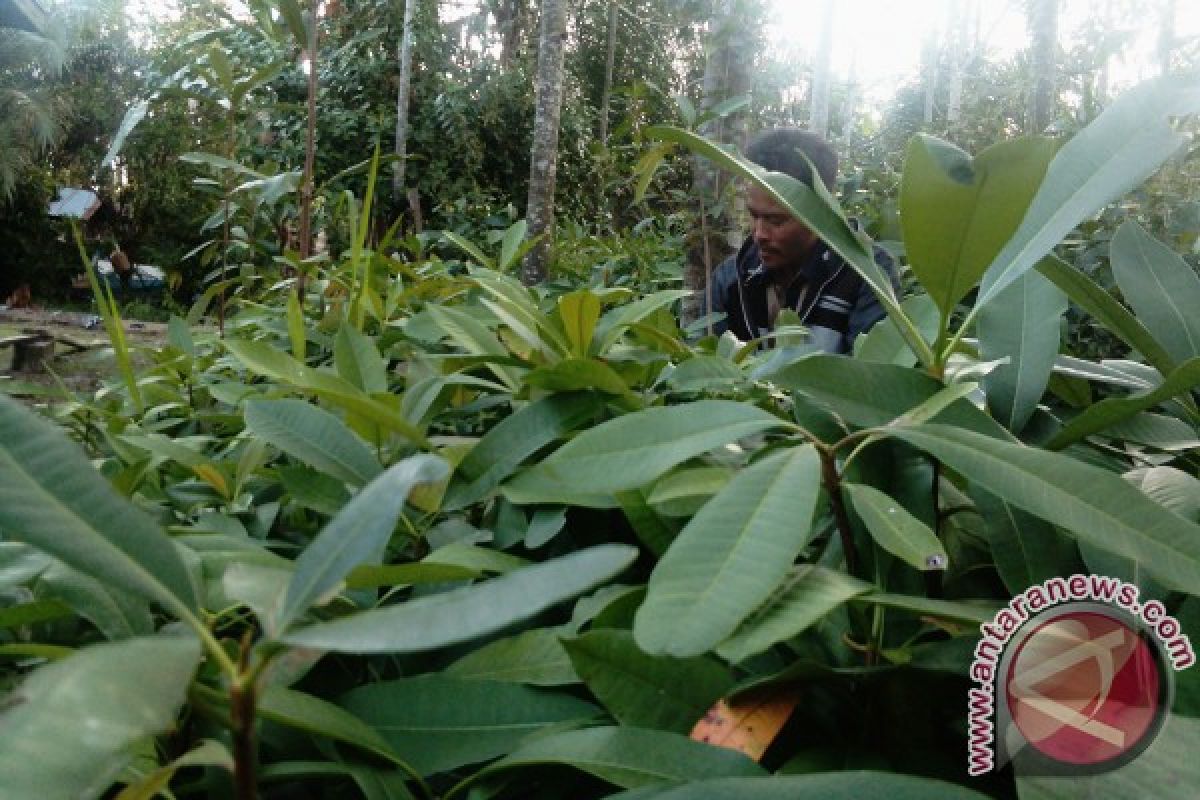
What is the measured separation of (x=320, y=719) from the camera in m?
0.37

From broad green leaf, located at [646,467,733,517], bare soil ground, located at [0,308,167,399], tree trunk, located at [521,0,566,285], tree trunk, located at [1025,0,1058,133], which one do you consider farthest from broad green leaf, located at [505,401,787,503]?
tree trunk, located at [1025,0,1058,133]

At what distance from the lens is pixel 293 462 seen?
720 millimetres

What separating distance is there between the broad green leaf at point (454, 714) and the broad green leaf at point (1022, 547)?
0.63 ft

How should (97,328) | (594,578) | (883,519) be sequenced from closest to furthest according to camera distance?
(594,578) → (883,519) → (97,328)

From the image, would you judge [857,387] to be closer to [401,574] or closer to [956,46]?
[401,574]

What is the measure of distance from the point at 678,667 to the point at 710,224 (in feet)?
10.2

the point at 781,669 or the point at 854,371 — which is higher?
the point at 854,371

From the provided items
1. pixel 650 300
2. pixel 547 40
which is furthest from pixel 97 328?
pixel 650 300

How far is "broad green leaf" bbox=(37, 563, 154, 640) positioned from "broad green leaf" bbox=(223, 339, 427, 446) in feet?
0.58

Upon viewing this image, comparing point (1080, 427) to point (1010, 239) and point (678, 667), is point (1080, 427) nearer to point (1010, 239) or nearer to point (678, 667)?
point (1010, 239)

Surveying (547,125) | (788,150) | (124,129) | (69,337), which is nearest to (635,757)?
(124,129)

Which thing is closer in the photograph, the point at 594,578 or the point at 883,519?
the point at 594,578

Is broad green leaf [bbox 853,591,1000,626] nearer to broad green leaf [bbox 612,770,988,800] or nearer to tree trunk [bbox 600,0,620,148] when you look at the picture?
broad green leaf [bbox 612,770,988,800]

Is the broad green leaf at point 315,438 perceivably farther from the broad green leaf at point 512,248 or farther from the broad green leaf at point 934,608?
the broad green leaf at point 512,248
